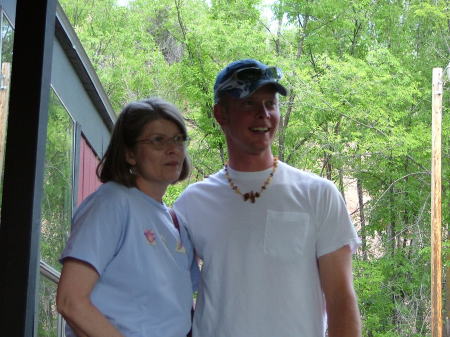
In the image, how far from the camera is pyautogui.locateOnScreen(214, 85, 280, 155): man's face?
1595 millimetres

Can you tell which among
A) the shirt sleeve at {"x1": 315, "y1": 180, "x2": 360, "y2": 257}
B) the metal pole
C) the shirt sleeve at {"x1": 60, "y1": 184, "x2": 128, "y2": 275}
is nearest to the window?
the shirt sleeve at {"x1": 60, "y1": 184, "x2": 128, "y2": 275}

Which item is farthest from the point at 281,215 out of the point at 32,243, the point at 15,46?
the point at 15,46

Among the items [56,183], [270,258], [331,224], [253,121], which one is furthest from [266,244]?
[56,183]

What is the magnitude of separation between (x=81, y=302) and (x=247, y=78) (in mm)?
604

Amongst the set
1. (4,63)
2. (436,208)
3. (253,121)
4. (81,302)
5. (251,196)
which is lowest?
(81,302)

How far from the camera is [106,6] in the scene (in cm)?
1234

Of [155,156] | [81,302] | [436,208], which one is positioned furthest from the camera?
[436,208]

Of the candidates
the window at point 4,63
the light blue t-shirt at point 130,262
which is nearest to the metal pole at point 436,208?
the window at point 4,63

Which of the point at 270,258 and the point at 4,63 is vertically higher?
the point at 4,63

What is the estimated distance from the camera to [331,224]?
4.96 feet

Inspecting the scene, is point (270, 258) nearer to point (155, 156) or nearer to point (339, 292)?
point (339, 292)

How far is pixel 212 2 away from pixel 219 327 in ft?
34.6

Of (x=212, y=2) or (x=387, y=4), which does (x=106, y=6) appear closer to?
(x=212, y=2)

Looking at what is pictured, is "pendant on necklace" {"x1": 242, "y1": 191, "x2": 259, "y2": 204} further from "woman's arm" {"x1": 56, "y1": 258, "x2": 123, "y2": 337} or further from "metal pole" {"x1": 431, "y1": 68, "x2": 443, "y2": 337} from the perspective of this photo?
"metal pole" {"x1": 431, "y1": 68, "x2": 443, "y2": 337}
